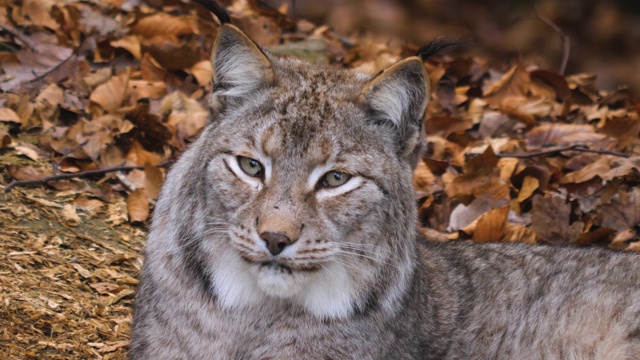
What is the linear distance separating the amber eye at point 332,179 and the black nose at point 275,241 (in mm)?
370

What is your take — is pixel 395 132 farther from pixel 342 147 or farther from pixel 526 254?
pixel 526 254

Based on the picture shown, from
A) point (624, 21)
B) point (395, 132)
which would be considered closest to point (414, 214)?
point (395, 132)

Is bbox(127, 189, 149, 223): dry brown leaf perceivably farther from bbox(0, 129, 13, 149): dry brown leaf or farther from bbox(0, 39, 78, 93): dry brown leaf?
bbox(0, 39, 78, 93): dry brown leaf

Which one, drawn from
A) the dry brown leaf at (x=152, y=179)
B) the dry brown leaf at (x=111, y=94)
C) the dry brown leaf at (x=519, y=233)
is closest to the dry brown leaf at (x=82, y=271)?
the dry brown leaf at (x=152, y=179)

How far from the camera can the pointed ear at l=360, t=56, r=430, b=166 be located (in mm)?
3816

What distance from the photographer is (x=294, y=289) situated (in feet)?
11.9

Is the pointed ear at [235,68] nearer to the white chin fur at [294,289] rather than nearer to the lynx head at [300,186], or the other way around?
the lynx head at [300,186]

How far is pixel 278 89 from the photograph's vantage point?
390 centimetres

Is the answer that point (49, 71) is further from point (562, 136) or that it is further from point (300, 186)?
point (562, 136)

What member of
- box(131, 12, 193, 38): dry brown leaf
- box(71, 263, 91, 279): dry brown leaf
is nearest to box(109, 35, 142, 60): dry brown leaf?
box(131, 12, 193, 38): dry brown leaf

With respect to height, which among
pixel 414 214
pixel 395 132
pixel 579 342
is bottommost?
pixel 579 342

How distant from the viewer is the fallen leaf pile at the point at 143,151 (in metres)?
4.78

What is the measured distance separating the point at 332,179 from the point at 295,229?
1.19 ft

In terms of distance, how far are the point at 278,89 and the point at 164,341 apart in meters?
1.25
